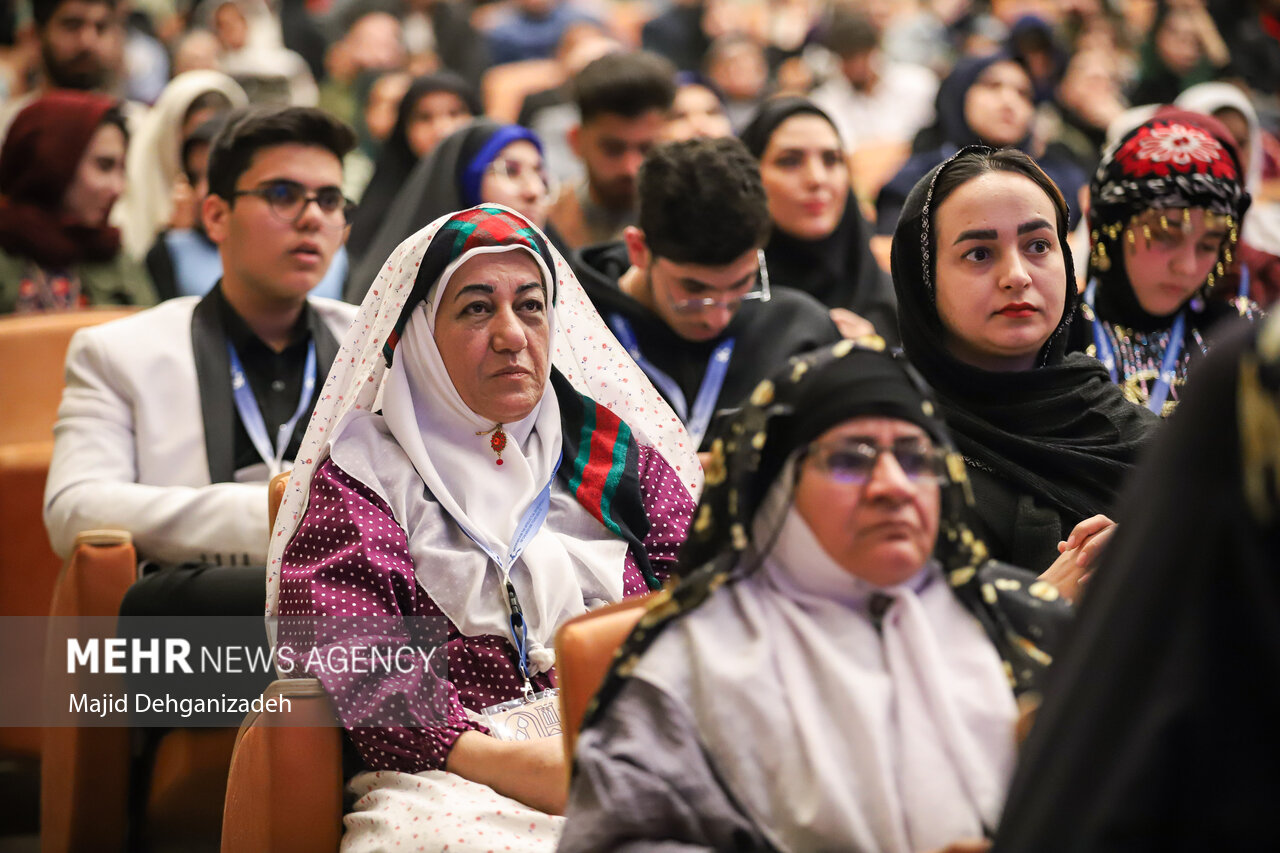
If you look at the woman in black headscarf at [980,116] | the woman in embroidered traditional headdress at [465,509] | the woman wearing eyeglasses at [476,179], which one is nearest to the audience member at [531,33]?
the woman in black headscarf at [980,116]

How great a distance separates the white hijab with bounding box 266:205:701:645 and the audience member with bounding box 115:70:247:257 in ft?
8.58

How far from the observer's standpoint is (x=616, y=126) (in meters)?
4.40

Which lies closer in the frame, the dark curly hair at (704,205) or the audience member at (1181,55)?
the dark curly hair at (704,205)

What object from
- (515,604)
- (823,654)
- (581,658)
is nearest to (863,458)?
(823,654)

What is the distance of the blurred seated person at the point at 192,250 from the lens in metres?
4.24

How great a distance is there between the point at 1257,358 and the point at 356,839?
1.40 metres

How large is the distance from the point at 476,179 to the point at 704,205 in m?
0.93

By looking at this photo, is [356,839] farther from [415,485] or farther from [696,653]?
[696,653]

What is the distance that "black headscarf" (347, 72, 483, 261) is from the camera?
4883 mm

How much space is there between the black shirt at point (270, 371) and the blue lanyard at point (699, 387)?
739 millimetres

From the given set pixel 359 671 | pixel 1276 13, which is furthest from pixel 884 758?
pixel 1276 13

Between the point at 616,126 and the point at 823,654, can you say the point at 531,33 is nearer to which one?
the point at 616,126

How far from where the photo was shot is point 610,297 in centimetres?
344

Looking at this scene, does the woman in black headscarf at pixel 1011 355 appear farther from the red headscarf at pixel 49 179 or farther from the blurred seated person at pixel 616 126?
the red headscarf at pixel 49 179
